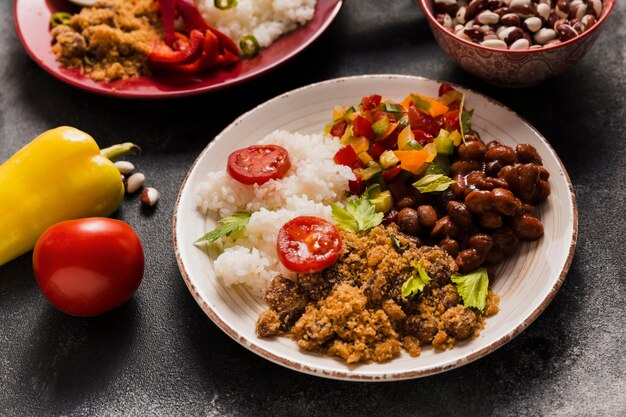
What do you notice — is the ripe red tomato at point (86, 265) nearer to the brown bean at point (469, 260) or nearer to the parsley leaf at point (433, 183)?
the parsley leaf at point (433, 183)

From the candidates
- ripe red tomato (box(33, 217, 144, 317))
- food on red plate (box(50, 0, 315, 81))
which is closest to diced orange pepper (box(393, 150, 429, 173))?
ripe red tomato (box(33, 217, 144, 317))

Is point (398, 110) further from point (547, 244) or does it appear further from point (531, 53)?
point (547, 244)

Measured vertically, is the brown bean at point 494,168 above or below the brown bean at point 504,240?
above

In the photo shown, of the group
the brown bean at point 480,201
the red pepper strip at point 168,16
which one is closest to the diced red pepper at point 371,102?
the brown bean at point 480,201

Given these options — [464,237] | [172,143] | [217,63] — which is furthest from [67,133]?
[464,237]

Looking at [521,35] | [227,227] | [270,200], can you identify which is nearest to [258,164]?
[270,200]

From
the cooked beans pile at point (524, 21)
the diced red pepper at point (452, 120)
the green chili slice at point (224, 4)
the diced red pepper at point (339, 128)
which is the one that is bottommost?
the diced red pepper at point (339, 128)
